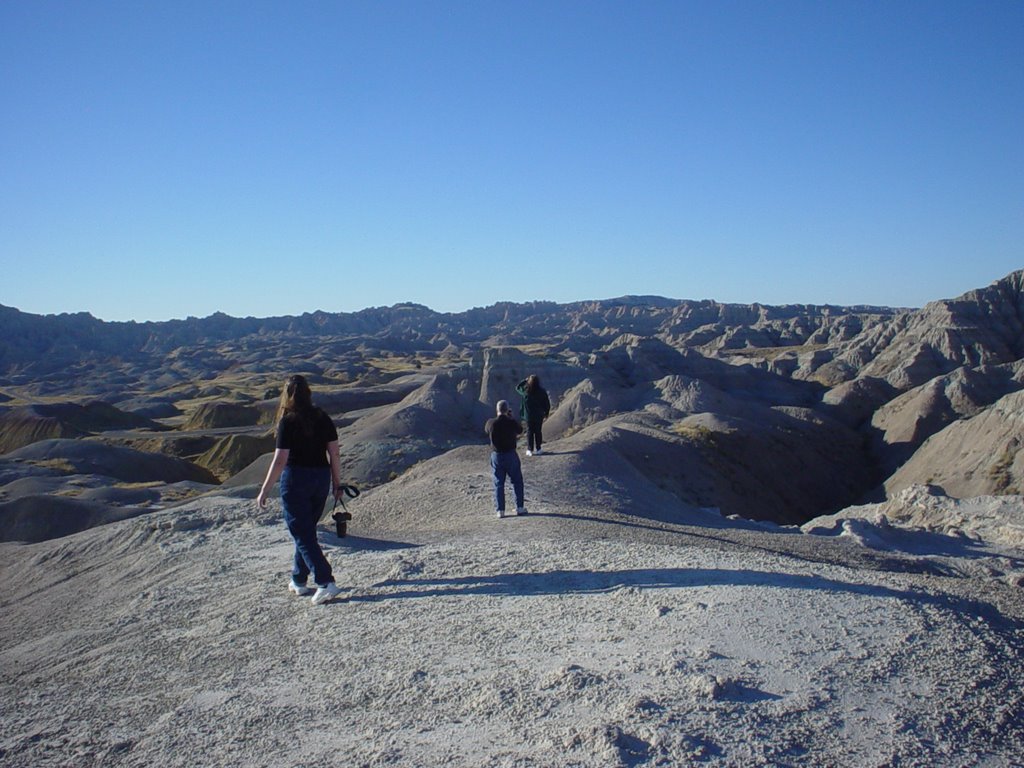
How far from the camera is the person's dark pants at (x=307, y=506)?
276 inches

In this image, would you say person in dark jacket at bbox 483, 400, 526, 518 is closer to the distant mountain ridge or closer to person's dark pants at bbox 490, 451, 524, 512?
person's dark pants at bbox 490, 451, 524, 512

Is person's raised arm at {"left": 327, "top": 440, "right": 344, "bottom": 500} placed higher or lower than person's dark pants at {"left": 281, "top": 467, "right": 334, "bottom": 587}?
higher

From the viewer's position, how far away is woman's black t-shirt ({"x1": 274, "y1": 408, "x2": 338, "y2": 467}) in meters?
6.92

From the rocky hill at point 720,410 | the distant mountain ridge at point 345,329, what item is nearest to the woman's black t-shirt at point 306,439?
the rocky hill at point 720,410

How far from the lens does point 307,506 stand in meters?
7.11

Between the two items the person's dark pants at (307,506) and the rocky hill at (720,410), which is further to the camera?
the rocky hill at (720,410)

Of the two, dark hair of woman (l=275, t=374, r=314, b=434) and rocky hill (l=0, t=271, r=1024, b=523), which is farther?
rocky hill (l=0, t=271, r=1024, b=523)

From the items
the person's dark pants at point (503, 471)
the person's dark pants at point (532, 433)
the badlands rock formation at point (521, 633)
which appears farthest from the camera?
the person's dark pants at point (532, 433)

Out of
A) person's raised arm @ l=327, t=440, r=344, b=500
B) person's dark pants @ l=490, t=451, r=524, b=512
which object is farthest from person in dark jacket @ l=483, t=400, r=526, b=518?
person's raised arm @ l=327, t=440, r=344, b=500

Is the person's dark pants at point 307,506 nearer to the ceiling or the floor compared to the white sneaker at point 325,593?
nearer to the ceiling

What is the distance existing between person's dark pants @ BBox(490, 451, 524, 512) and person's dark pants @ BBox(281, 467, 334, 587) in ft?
12.4

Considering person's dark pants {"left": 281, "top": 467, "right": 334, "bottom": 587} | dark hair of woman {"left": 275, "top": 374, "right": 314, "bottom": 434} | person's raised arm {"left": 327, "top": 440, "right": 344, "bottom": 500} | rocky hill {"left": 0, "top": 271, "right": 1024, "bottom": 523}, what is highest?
dark hair of woman {"left": 275, "top": 374, "right": 314, "bottom": 434}

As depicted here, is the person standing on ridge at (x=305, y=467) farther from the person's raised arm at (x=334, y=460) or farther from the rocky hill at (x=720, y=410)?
the rocky hill at (x=720, y=410)

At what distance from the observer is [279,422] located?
697cm
